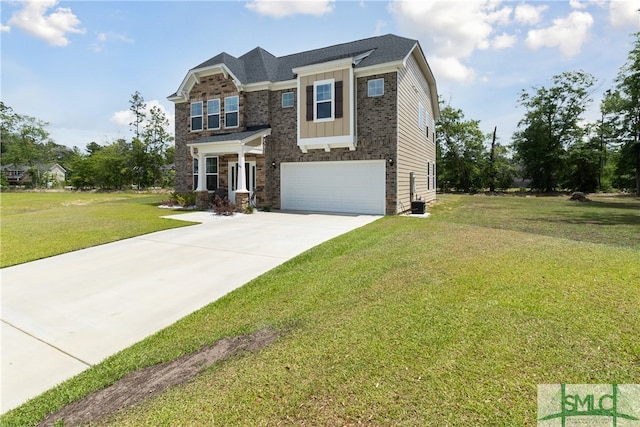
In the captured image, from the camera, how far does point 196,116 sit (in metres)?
17.9

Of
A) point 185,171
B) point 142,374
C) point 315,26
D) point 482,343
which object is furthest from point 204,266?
point 185,171

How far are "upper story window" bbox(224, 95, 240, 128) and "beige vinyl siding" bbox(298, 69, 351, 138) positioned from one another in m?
3.88

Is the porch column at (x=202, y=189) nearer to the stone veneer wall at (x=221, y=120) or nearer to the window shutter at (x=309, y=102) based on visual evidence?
the stone veneer wall at (x=221, y=120)

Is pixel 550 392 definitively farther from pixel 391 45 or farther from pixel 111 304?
pixel 391 45

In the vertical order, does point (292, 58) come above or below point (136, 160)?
above

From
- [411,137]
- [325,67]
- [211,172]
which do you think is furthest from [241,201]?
[411,137]

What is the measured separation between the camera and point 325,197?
15141mm

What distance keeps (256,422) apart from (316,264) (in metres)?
4.03

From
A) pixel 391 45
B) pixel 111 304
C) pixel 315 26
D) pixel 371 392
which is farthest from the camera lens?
pixel 391 45

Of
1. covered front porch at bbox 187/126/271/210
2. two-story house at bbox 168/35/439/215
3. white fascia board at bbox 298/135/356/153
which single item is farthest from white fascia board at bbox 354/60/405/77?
covered front porch at bbox 187/126/271/210

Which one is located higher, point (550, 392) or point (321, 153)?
point (321, 153)

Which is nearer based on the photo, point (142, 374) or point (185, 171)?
point (142, 374)

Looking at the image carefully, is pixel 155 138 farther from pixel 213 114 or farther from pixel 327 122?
pixel 327 122

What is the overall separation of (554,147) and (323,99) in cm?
2969
